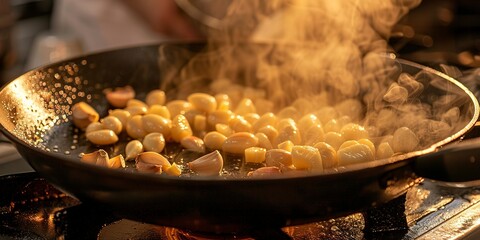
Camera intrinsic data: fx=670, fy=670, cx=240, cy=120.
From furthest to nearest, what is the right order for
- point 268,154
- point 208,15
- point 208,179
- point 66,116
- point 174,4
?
point 174,4
point 208,15
point 66,116
point 268,154
point 208,179

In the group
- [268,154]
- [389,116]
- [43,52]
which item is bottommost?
[268,154]

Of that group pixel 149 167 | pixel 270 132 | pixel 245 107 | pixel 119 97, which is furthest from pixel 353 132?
pixel 119 97

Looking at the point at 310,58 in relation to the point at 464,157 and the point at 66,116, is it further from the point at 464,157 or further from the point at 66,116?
the point at 464,157

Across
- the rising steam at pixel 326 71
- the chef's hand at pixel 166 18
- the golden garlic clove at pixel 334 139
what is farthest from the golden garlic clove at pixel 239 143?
the chef's hand at pixel 166 18

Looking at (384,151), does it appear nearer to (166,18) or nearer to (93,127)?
Result: (93,127)

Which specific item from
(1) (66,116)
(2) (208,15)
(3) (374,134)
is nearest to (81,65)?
(1) (66,116)

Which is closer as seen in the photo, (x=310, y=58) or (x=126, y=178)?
(x=126, y=178)

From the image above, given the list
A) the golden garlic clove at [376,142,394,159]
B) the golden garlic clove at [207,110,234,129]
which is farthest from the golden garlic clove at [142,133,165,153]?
the golden garlic clove at [376,142,394,159]
